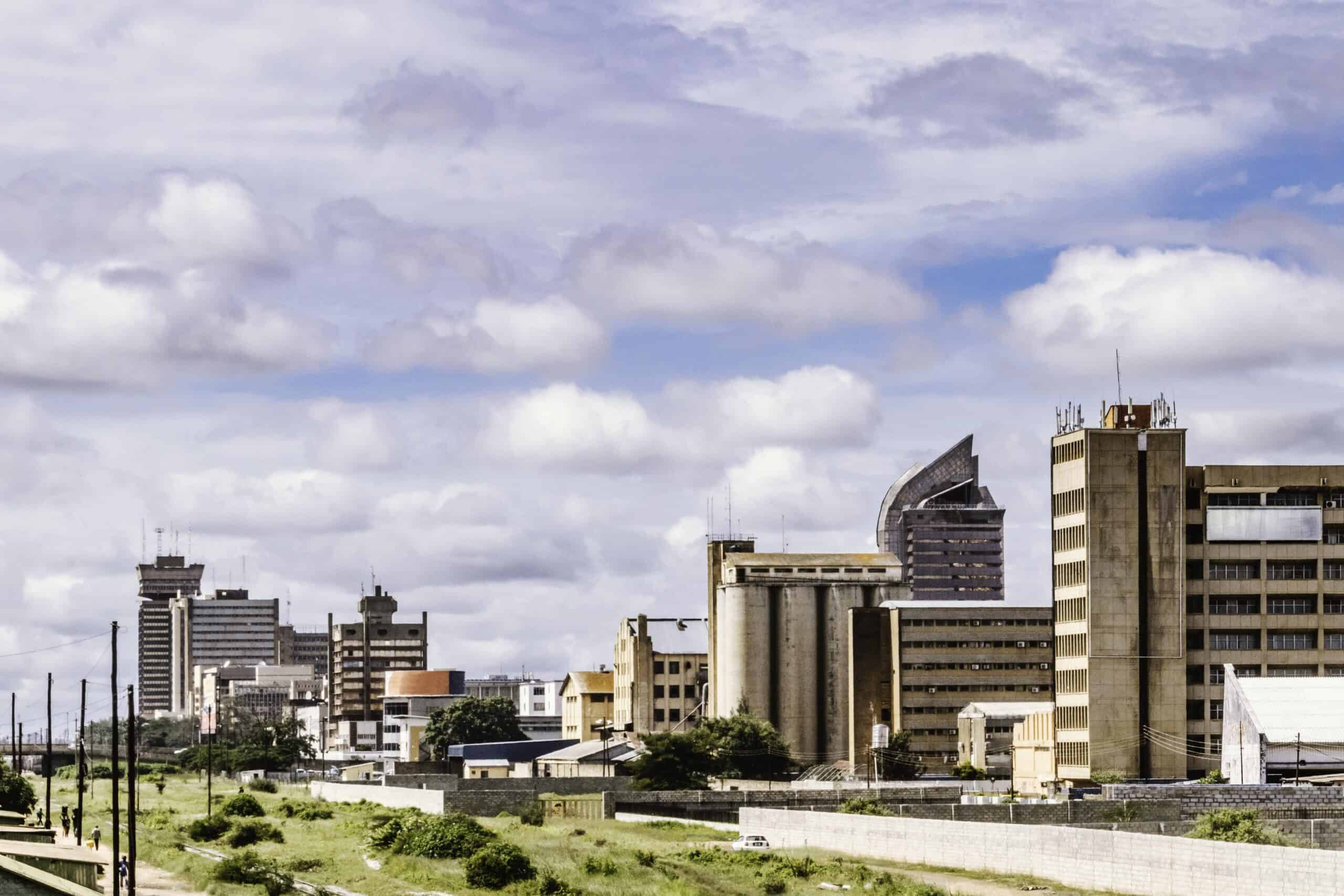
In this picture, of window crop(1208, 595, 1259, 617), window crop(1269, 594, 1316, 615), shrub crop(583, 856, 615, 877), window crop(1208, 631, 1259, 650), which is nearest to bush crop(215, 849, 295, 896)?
shrub crop(583, 856, 615, 877)

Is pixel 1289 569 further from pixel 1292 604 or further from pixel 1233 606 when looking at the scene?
pixel 1233 606

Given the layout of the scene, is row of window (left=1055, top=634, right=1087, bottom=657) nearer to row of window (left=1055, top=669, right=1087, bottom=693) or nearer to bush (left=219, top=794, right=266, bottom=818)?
row of window (left=1055, top=669, right=1087, bottom=693)

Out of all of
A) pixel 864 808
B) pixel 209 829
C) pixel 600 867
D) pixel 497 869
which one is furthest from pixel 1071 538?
pixel 497 869

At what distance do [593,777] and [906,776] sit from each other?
52.1 metres

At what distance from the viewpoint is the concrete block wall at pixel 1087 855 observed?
5819 centimetres

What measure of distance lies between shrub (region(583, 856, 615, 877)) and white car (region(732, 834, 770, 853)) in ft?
36.6

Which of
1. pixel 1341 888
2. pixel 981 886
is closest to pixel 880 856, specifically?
pixel 981 886

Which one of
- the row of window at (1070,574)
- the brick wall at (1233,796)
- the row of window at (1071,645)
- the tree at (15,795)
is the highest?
the row of window at (1070,574)

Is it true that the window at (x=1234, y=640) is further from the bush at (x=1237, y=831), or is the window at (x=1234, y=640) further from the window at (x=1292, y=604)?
the bush at (x=1237, y=831)

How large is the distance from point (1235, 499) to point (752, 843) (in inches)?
3255

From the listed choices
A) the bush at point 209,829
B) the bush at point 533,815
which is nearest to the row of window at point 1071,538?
the bush at point 533,815

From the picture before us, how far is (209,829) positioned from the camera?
11706cm

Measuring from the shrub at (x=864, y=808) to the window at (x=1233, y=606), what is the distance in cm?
5781

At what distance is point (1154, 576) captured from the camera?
16000 cm
